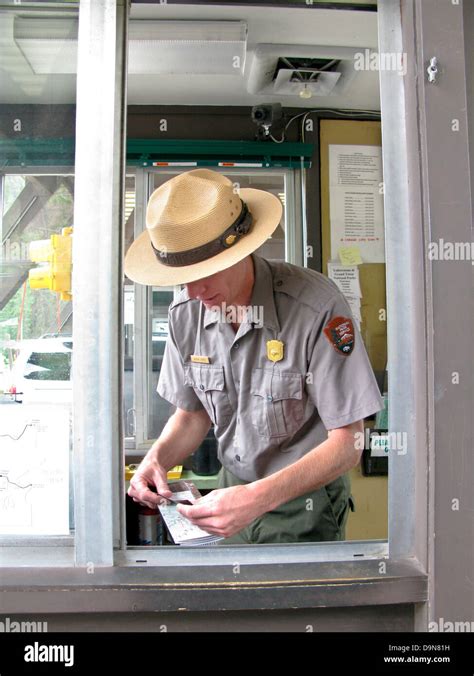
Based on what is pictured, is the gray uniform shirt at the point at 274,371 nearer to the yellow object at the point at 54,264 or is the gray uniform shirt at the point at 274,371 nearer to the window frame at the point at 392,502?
the window frame at the point at 392,502

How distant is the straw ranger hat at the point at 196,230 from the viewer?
1.34 meters

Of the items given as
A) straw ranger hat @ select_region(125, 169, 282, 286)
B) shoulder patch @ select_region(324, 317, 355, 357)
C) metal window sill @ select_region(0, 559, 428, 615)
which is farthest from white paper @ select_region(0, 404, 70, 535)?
shoulder patch @ select_region(324, 317, 355, 357)

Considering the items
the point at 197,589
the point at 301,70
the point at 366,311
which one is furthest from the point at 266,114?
the point at 197,589

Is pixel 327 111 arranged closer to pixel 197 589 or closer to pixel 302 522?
pixel 302 522

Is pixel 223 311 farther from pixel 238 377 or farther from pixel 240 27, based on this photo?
pixel 240 27

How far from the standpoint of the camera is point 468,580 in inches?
41.9

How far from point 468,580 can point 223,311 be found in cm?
100

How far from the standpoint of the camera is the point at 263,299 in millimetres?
1580

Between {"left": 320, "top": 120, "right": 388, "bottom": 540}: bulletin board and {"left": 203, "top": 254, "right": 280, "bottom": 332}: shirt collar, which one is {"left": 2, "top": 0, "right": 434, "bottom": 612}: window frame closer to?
{"left": 203, "top": 254, "right": 280, "bottom": 332}: shirt collar

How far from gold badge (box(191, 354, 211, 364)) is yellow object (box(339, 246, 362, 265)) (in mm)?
1585

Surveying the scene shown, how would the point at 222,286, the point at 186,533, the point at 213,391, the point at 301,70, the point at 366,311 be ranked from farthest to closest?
the point at 366,311
the point at 301,70
the point at 213,391
the point at 222,286
the point at 186,533

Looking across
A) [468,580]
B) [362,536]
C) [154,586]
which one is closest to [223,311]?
[154,586]

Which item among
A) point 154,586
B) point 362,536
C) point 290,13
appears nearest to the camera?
point 154,586

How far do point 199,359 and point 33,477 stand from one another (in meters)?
0.68
